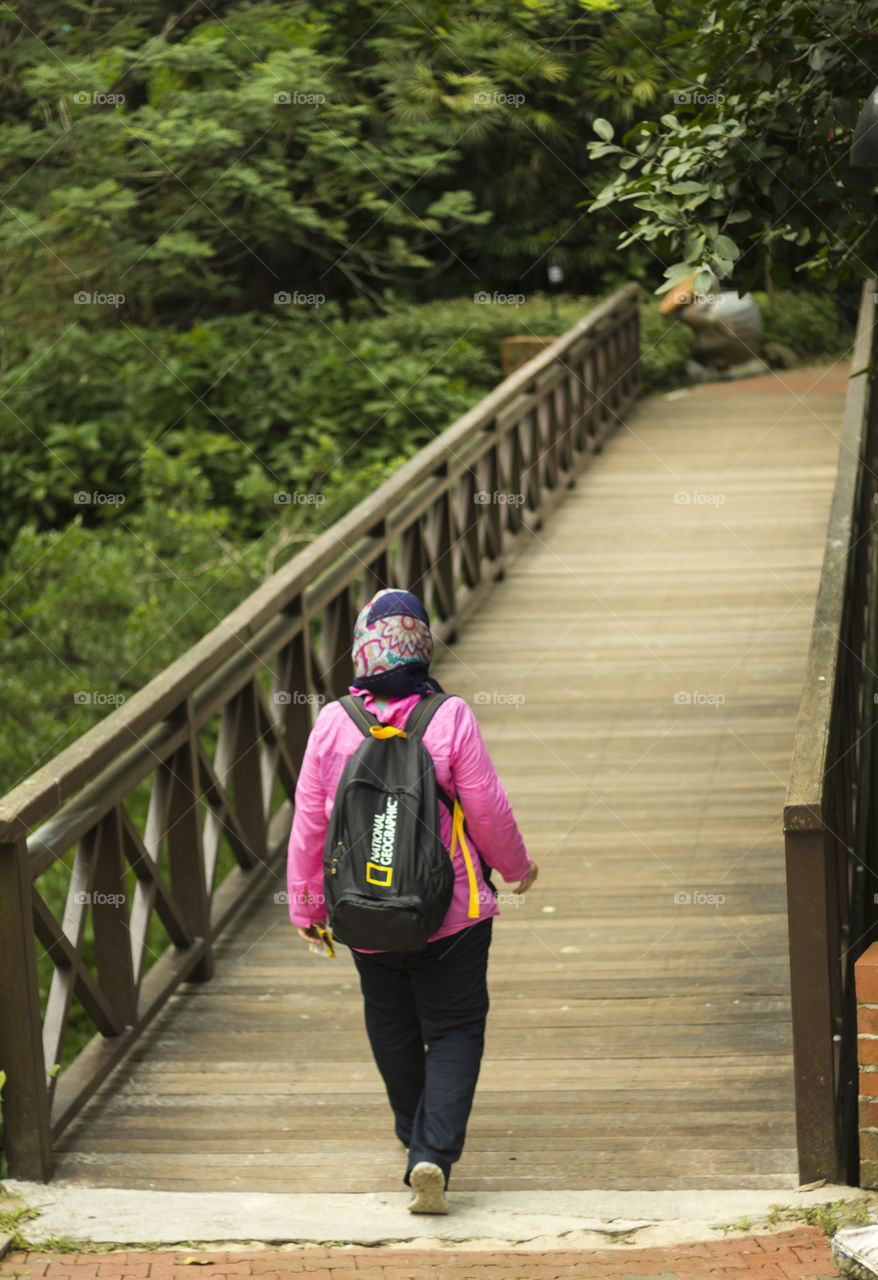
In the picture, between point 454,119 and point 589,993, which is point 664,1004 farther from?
point 454,119

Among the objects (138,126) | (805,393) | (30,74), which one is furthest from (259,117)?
(805,393)

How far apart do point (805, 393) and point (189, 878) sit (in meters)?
12.4

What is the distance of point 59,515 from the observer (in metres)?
15.8

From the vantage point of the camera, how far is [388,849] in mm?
3518

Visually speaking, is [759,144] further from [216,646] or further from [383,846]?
[383,846]

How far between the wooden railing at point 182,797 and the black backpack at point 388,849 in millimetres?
829

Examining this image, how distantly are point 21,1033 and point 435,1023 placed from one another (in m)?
1.03

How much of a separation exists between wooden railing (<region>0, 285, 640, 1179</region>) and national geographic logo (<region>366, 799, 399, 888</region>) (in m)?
0.90

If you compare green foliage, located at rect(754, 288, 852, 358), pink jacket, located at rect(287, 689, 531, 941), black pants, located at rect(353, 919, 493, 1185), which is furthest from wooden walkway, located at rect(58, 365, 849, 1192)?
green foliage, located at rect(754, 288, 852, 358)

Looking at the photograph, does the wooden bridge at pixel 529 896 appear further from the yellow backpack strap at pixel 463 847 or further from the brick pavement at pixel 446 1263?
the yellow backpack strap at pixel 463 847

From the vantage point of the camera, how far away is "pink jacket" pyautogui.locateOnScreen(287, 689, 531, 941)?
3.62 meters

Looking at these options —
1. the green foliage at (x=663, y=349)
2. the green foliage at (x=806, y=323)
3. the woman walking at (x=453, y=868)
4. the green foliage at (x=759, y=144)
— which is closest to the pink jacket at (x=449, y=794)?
the woman walking at (x=453, y=868)

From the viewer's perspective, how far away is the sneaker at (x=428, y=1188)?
12.0 feet

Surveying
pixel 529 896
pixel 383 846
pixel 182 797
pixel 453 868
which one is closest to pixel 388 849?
pixel 383 846
